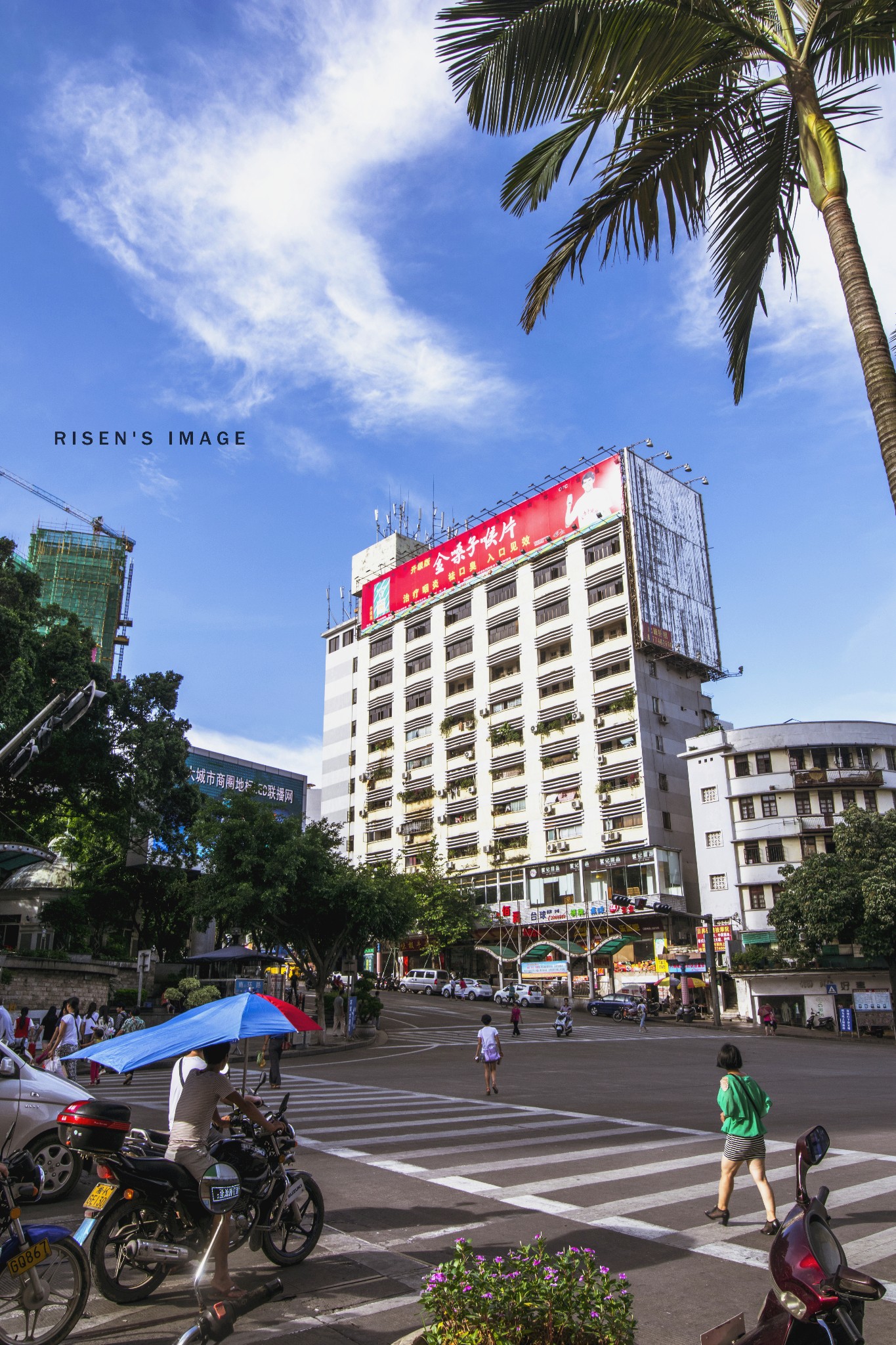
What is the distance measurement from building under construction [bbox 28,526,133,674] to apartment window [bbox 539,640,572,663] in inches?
2391

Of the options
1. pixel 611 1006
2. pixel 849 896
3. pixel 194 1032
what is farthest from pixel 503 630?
pixel 194 1032

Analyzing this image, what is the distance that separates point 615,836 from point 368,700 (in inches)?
1191

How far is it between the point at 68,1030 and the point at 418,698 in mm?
60310

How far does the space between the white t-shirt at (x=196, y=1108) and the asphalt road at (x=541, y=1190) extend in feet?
3.07

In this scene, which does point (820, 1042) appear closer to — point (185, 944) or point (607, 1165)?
point (185, 944)

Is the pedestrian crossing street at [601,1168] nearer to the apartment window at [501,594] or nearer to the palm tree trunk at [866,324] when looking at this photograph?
the palm tree trunk at [866,324]

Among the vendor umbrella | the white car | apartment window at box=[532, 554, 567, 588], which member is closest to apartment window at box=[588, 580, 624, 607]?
apartment window at box=[532, 554, 567, 588]

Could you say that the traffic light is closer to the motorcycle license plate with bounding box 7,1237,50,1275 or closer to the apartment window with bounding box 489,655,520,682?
the motorcycle license plate with bounding box 7,1237,50,1275

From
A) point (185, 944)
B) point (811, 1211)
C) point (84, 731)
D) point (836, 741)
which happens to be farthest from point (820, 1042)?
point (811, 1211)

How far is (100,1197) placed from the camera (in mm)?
5699

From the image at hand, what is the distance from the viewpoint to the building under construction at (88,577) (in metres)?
108

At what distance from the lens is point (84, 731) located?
3597cm

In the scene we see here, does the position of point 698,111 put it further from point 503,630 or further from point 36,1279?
point 503,630

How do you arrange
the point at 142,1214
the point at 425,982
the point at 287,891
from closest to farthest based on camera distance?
the point at 142,1214 → the point at 287,891 → the point at 425,982
